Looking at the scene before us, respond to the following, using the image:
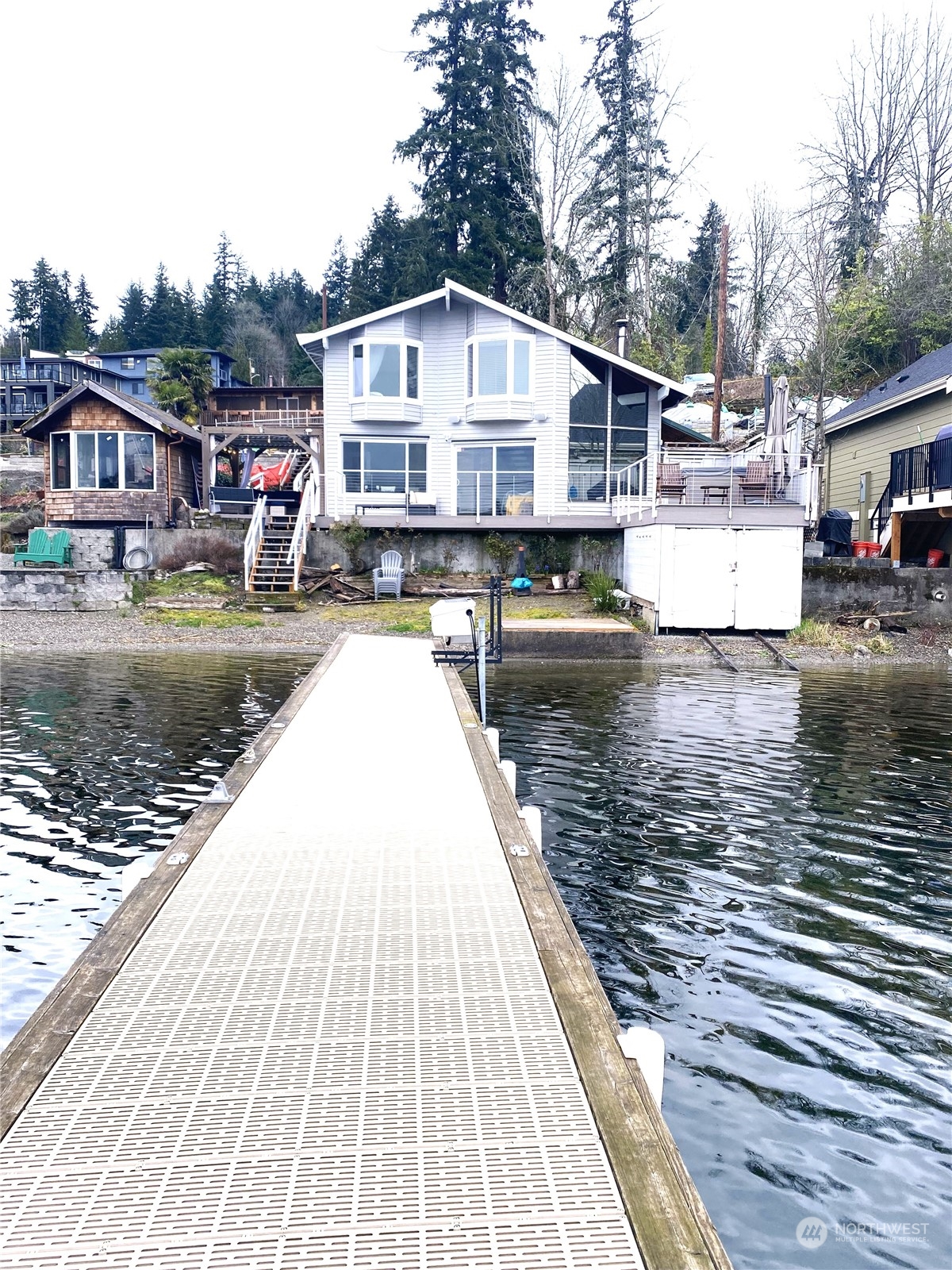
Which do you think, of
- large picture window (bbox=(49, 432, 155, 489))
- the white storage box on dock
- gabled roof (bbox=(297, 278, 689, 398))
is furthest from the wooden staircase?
the white storage box on dock

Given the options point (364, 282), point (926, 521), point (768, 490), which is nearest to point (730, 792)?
point (768, 490)

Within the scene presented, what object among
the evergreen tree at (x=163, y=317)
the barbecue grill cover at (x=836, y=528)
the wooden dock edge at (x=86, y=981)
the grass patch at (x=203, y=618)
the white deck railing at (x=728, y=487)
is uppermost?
the evergreen tree at (x=163, y=317)

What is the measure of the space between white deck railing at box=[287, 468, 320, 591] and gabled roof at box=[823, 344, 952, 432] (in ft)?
51.4

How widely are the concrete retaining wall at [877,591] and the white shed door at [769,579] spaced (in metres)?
1.05

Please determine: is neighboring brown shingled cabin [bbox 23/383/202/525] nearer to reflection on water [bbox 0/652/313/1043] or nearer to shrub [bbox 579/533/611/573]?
reflection on water [bbox 0/652/313/1043]

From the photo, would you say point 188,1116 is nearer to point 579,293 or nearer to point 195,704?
point 195,704

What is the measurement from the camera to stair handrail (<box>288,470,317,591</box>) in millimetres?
26250

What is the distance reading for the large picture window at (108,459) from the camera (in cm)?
2980

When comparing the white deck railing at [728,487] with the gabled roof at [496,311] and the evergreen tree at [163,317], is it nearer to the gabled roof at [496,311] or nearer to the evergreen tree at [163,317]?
the gabled roof at [496,311]

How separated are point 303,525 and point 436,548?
366 cm

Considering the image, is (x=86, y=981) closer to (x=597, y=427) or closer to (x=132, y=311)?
(x=597, y=427)

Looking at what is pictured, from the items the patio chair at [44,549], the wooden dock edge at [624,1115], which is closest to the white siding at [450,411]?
the patio chair at [44,549]

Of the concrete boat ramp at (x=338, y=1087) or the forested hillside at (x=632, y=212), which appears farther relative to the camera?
the forested hillside at (x=632, y=212)

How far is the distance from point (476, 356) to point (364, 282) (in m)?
32.0
